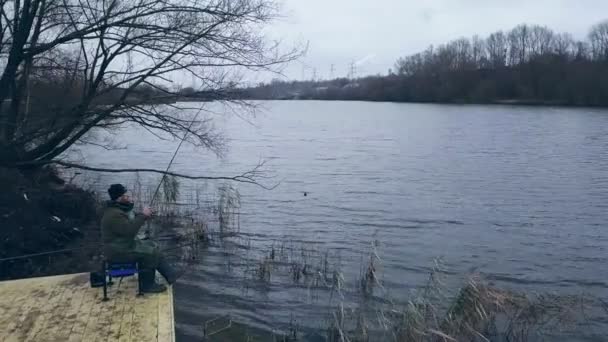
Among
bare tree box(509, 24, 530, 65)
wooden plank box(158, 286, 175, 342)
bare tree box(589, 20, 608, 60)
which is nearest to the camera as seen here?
wooden plank box(158, 286, 175, 342)

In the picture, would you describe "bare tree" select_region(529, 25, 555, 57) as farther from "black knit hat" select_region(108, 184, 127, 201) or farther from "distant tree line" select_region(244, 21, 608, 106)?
"black knit hat" select_region(108, 184, 127, 201)

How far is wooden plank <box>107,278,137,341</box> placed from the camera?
229 inches

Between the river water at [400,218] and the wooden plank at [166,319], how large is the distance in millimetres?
1598

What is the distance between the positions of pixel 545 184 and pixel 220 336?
15739mm

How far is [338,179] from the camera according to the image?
2178cm

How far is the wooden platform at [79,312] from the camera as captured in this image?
577 cm

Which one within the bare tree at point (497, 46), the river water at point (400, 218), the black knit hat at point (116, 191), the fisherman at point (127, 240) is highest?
the bare tree at point (497, 46)

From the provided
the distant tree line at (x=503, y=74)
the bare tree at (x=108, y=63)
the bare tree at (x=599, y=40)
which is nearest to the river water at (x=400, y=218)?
the bare tree at (x=108, y=63)

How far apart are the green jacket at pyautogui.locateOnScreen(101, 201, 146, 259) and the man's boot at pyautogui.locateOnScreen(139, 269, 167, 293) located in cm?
35

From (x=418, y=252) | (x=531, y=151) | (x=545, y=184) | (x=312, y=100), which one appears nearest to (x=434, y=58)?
(x=312, y=100)

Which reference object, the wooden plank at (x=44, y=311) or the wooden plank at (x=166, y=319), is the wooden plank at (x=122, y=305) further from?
the wooden plank at (x=44, y=311)

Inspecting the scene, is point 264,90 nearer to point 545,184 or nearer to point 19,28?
point 19,28

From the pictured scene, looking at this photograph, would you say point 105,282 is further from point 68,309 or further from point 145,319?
point 145,319

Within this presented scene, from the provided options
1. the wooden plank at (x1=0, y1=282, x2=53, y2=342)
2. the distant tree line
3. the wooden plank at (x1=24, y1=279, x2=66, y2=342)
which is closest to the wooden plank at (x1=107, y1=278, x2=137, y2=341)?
the wooden plank at (x1=24, y1=279, x2=66, y2=342)
